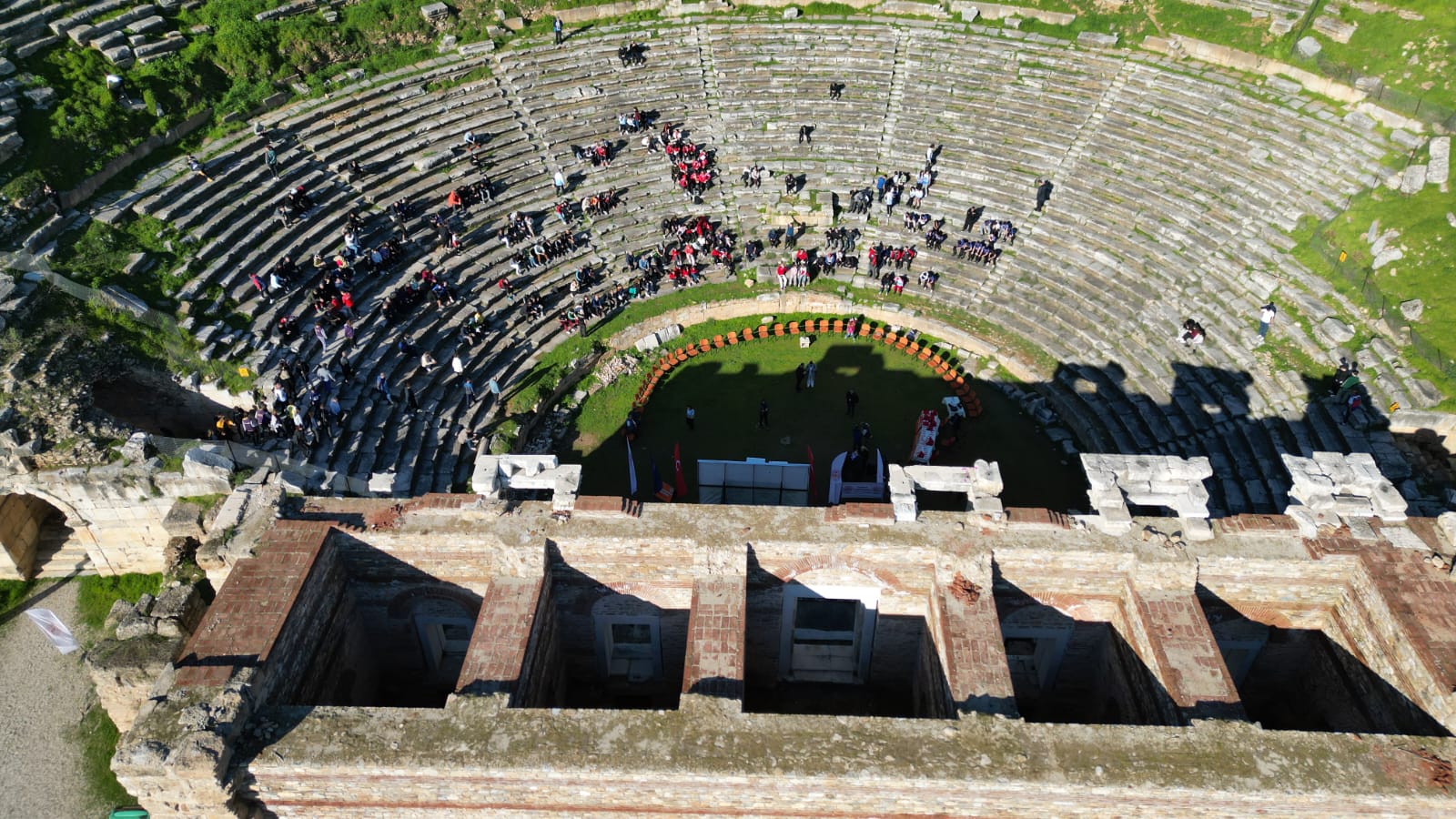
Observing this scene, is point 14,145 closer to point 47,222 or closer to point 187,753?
point 47,222

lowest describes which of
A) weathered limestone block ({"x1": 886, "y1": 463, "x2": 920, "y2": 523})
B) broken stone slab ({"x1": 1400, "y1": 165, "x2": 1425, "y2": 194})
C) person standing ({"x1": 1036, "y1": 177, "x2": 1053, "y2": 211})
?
weathered limestone block ({"x1": 886, "y1": 463, "x2": 920, "y2": 523})

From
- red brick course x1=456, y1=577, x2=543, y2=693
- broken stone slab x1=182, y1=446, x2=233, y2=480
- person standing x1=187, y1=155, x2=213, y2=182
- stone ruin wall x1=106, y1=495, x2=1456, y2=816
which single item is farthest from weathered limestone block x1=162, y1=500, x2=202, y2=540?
→ person standing x1=187, y1=155, x2=213, y2=182

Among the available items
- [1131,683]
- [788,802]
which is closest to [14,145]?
[788,802]

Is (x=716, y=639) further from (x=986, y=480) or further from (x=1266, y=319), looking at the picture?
(x=1266, y=319)

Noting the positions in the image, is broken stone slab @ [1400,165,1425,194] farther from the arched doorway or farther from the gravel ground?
the arched doorway

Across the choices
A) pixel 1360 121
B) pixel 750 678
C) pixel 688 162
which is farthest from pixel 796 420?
pixel 1360 121
